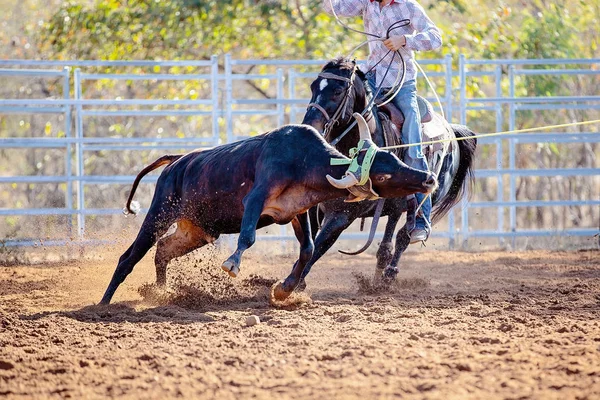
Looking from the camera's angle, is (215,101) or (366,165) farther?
(215,101)

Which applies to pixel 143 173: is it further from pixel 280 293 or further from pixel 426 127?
pixel 426 127

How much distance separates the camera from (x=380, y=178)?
5660mm

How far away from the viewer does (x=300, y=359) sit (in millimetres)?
4344

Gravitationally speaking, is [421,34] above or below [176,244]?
above

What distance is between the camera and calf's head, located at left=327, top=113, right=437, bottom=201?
5.59 m

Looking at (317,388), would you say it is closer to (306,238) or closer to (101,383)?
(101,383)

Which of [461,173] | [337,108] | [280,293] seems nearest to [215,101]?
[461,173]

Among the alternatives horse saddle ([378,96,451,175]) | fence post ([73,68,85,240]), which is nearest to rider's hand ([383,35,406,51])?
horse saddle ([378,96,451,175])

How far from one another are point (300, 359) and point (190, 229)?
106 inches

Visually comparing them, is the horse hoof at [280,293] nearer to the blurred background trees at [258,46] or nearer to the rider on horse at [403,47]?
the rider on horse at [403,47]

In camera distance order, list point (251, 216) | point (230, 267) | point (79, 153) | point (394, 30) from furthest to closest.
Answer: point (79, 153)
point (394, 30)
point (251, 216)
point (230, 267)

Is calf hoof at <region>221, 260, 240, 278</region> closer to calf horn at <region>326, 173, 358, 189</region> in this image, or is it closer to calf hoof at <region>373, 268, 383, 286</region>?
calf horn at <region>326, 173, 358, 189</region>

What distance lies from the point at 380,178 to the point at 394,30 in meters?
1.83

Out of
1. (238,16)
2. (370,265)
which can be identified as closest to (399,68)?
(370,265)
